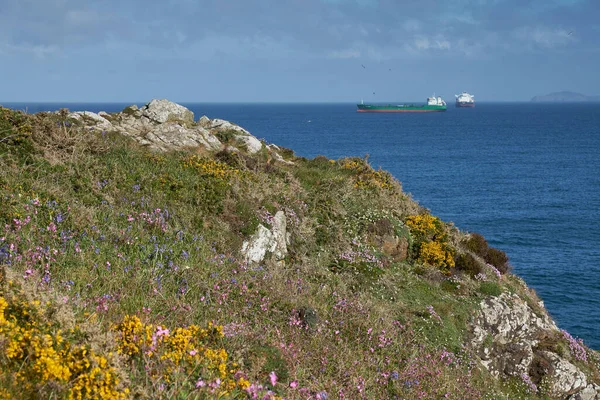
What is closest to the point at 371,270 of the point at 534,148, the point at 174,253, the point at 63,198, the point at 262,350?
the point at 174,253

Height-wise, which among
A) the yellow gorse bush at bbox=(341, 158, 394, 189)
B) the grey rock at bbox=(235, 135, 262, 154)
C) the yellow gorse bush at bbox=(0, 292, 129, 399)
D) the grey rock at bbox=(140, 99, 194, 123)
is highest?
the grey rock at bbox=(140, 99, 194, 123)

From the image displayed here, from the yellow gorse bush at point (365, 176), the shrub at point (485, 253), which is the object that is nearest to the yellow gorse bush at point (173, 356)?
the yellow gorse bush at point (365, 176)

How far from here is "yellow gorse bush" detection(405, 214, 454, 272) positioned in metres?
16.4

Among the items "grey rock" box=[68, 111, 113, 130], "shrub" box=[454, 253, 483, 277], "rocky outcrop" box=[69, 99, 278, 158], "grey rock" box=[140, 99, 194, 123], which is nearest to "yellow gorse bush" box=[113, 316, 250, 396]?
"rocky outcrop" box=[69, 99, 278, 158]

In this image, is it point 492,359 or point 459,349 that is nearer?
point 459,349

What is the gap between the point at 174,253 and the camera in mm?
9930

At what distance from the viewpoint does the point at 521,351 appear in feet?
46.4

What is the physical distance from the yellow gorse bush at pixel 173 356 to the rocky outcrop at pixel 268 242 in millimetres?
5372

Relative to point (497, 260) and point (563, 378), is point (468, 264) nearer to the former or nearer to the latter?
point (497, 260)

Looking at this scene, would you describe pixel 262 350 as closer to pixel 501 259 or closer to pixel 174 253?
pixel 174 253

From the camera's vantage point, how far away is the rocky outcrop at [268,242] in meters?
12.3

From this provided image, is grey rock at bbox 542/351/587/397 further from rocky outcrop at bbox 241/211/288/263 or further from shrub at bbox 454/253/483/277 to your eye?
rocky outcrop at bbox 241/211/288/263

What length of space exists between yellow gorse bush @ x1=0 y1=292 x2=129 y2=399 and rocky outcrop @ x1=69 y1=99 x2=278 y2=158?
12486 mm

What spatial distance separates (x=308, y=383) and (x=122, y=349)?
2948mm
